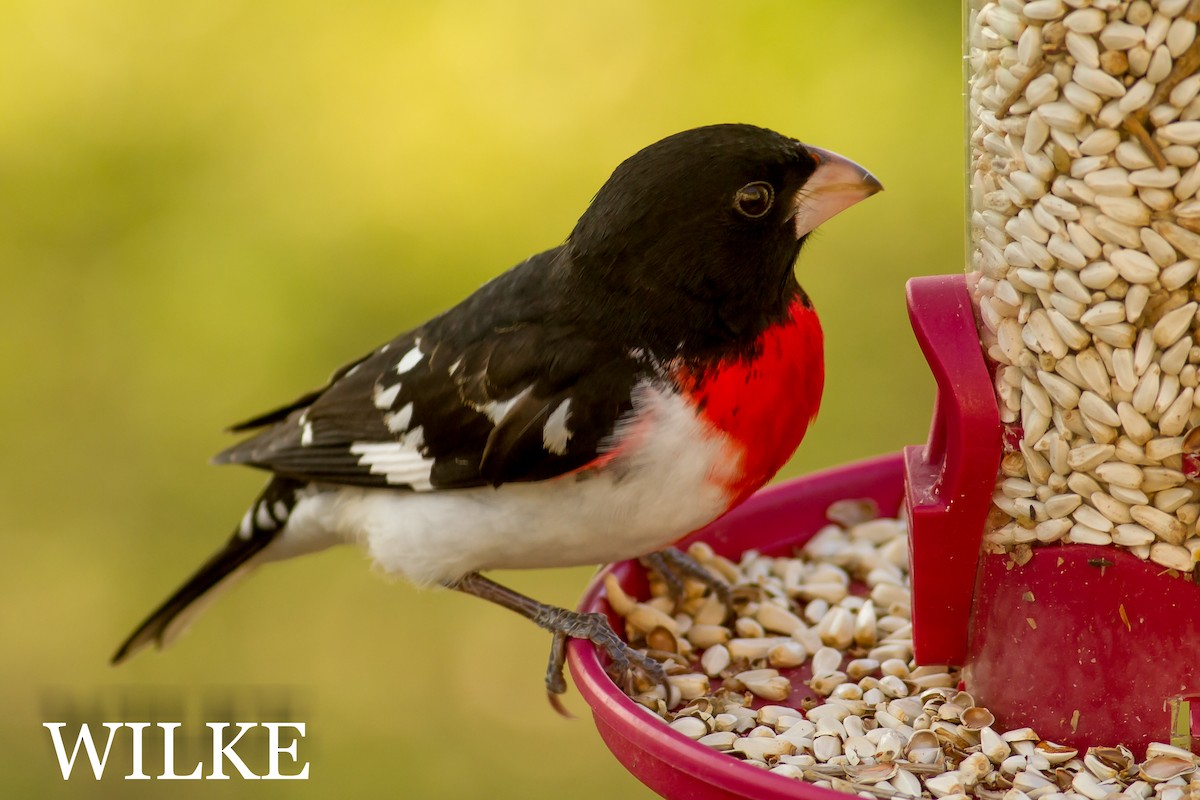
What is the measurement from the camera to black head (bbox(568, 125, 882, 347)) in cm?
289

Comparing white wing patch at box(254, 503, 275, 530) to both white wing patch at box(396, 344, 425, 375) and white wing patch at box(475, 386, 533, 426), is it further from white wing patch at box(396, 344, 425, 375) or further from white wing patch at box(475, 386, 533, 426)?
white wing patch at box(475, 386, 533, 426)

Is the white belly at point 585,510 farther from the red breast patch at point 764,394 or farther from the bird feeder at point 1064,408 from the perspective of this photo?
the bird feeder at point 1064,408

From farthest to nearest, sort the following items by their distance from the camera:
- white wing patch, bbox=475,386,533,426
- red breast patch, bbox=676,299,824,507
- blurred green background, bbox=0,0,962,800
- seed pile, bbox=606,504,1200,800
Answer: blurred green background, bbox=0,0,962,800
white wing patch, bbox=475,386,533,426
red breast patch, bbox=676,299,824,507
seed pile, bbox=606,504,1200,800

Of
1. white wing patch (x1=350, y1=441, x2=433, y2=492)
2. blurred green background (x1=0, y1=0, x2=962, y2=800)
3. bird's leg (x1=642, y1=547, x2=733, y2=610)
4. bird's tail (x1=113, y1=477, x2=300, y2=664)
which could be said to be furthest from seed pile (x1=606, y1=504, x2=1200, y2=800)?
blurred green background (x1=0, y1=0, x2=962, y2=800)

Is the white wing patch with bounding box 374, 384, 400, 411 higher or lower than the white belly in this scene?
higher

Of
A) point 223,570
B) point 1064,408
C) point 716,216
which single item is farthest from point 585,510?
point 223,570

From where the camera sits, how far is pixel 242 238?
639 centimetres

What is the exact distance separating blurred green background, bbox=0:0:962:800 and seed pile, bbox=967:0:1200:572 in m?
3.17

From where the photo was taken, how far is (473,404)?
3195 millimetres

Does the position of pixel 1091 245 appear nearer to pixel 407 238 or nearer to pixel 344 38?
pixel 407 238

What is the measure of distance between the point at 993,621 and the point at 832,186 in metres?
0.91

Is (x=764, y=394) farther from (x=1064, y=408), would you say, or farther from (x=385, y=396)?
(x=385, y=396)

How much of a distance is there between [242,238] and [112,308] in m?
0.64

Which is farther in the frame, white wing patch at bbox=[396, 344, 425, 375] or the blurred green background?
the blurred green background
